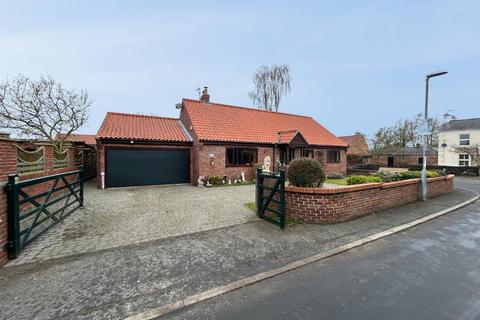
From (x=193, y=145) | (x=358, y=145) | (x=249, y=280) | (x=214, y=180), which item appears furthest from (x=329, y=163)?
(x=358, y=145)

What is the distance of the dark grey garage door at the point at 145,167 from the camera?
482 inches

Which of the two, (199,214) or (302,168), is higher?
(302,168)

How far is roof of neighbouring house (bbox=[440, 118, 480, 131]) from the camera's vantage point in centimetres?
2582

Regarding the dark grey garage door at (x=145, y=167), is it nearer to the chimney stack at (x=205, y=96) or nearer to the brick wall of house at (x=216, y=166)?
the brick wall of house at (x=216, y=166)

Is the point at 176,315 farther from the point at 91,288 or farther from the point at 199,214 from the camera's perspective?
the point at 199,214

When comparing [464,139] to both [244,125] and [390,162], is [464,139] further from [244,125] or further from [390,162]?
[244,125]

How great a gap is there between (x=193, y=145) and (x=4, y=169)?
30.8 ft

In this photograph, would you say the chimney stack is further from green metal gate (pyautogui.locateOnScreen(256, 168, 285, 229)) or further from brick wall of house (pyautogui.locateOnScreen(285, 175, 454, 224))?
brick wall of house (pyautogui.locateOnScreen(285, 175, 454, 224))

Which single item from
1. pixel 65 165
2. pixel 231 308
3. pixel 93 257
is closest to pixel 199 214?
pixel 93 257

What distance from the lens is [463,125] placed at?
26.9 meters

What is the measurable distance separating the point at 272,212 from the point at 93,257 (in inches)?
171

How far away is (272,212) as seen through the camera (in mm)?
6320

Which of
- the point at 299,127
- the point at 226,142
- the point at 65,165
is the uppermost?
the point at 299,127

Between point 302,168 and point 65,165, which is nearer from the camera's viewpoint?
point 302,168
